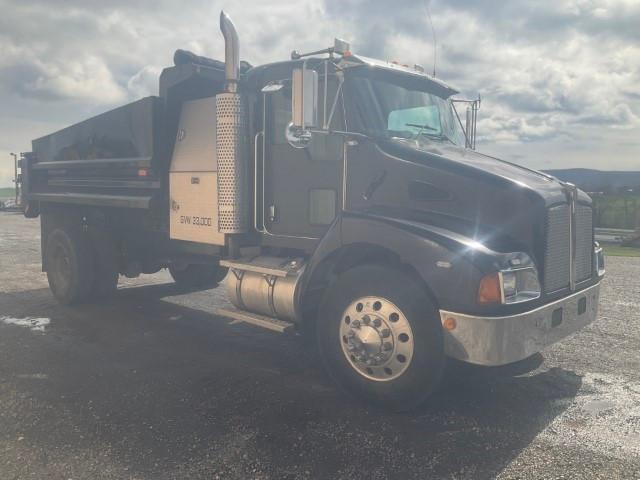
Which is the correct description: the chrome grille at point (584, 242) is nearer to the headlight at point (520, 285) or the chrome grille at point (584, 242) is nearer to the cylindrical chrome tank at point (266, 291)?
the headlight at point (520, 285)

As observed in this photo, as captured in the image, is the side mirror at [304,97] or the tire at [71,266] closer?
the side mirror at [304,97]

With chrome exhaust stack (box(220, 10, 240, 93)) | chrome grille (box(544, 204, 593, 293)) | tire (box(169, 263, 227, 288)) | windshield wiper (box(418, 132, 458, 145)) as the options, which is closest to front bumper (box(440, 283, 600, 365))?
chrome grille (box(544, 204, 593, 293))

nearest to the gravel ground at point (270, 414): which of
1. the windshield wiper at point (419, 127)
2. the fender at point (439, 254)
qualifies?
the fender at point (439, 254)

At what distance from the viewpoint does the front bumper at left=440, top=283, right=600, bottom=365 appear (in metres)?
3.61

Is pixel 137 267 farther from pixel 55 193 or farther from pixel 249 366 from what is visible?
pixel 249 366

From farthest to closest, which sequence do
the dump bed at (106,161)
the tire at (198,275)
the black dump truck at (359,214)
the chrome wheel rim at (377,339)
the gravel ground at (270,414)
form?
the tire at (198,275) → the dump bed at (106,161) → the chrome wheel rim at (377,339) → the black dump truck at (359,214) → the gravel ground at (270,414)

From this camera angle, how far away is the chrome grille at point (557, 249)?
4.00 metres

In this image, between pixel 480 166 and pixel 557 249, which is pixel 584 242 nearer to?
pixel 557 249

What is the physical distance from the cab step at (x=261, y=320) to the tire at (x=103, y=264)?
295 cm

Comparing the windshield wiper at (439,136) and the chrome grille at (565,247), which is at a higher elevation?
the windshield wiper at (439,136)

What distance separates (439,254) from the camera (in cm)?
376

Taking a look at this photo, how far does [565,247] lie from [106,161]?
18.1 ft

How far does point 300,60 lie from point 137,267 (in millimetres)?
4159

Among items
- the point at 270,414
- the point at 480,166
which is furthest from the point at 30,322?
the point at 480,166
